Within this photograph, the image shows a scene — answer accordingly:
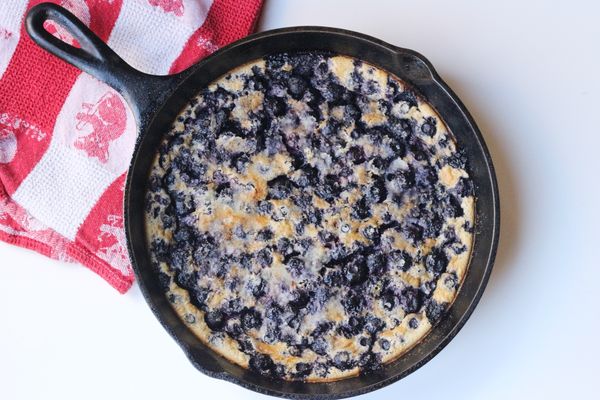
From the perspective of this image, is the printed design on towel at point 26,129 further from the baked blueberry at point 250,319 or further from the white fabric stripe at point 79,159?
the baked blueberry at point 250,319

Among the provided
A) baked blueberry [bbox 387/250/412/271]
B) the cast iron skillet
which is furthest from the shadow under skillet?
baked blueberry [bbox 387/250/412/271]

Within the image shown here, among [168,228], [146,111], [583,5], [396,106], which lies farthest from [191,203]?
[583,5]

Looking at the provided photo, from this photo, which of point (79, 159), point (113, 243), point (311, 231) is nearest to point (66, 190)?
point (79, 159)

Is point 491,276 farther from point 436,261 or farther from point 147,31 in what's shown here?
point 147,31

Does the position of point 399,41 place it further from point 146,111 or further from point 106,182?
point 106,182

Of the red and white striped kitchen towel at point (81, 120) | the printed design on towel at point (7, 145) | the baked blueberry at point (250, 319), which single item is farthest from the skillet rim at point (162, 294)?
the printed design on towel at point (7, 145)

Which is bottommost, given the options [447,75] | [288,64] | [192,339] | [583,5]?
[192,339]
